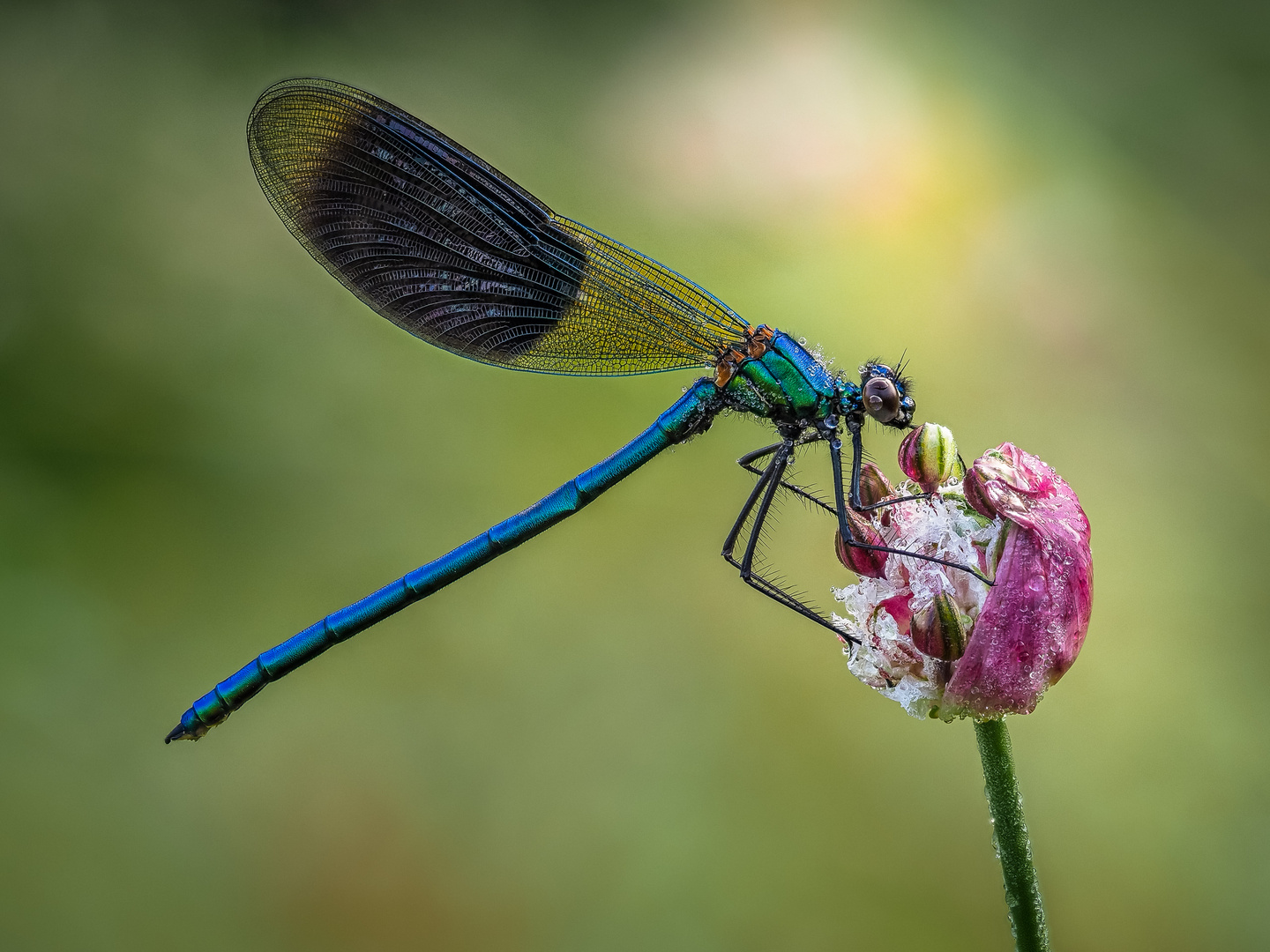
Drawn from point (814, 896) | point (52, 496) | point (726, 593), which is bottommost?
point (814, 896)

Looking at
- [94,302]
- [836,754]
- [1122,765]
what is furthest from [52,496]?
[1122,765]

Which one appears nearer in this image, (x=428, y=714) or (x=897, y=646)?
(x=897, y=646)

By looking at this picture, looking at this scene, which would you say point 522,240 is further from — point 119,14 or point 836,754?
point 119,14

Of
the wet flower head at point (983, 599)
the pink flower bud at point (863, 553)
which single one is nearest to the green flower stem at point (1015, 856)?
Answer: the wet flower head at point (983, 599)

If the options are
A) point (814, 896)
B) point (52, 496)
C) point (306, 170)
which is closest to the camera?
point (306, 170)

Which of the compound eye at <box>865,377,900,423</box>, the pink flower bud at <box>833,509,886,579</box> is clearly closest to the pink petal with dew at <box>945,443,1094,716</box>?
the pink flower bud at <box>833,509,886,579</box>
